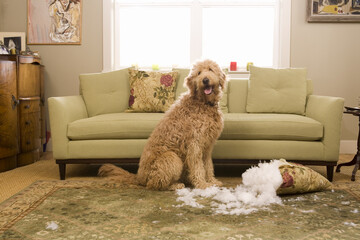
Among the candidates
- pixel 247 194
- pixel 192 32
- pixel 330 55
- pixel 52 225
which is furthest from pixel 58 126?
pixel 330 55

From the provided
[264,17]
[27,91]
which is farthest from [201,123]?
[264,17]

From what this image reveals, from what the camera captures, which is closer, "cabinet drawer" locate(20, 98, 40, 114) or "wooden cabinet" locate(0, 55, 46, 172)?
"wooden cabinet" locate(0, 55, 46, 172)

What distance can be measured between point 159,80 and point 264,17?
188 cm

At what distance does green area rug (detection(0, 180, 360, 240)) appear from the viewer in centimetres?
186

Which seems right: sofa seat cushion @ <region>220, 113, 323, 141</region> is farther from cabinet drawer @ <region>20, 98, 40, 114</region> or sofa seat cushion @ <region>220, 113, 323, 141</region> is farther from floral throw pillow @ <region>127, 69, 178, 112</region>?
cabinet drawer @ <region>20, 98, 40, 114</region>

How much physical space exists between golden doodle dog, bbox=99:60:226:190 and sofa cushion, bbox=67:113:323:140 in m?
0.40

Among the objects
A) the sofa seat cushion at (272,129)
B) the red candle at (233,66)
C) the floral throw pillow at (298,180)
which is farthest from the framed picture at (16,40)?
the floral throw pillow at (298,180)

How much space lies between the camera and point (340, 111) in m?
3.09

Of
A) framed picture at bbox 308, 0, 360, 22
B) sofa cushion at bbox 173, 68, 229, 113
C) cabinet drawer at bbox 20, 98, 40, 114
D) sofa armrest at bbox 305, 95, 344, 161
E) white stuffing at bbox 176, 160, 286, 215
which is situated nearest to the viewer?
white stuffing at bbox 176, 160, 286, 215

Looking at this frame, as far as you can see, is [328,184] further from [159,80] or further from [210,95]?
[159,80]

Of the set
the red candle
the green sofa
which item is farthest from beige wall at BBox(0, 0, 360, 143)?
the green sofa

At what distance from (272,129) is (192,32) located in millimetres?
2068

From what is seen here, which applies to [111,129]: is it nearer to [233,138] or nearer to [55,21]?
[233,138]

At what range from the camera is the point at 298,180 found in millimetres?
2545
